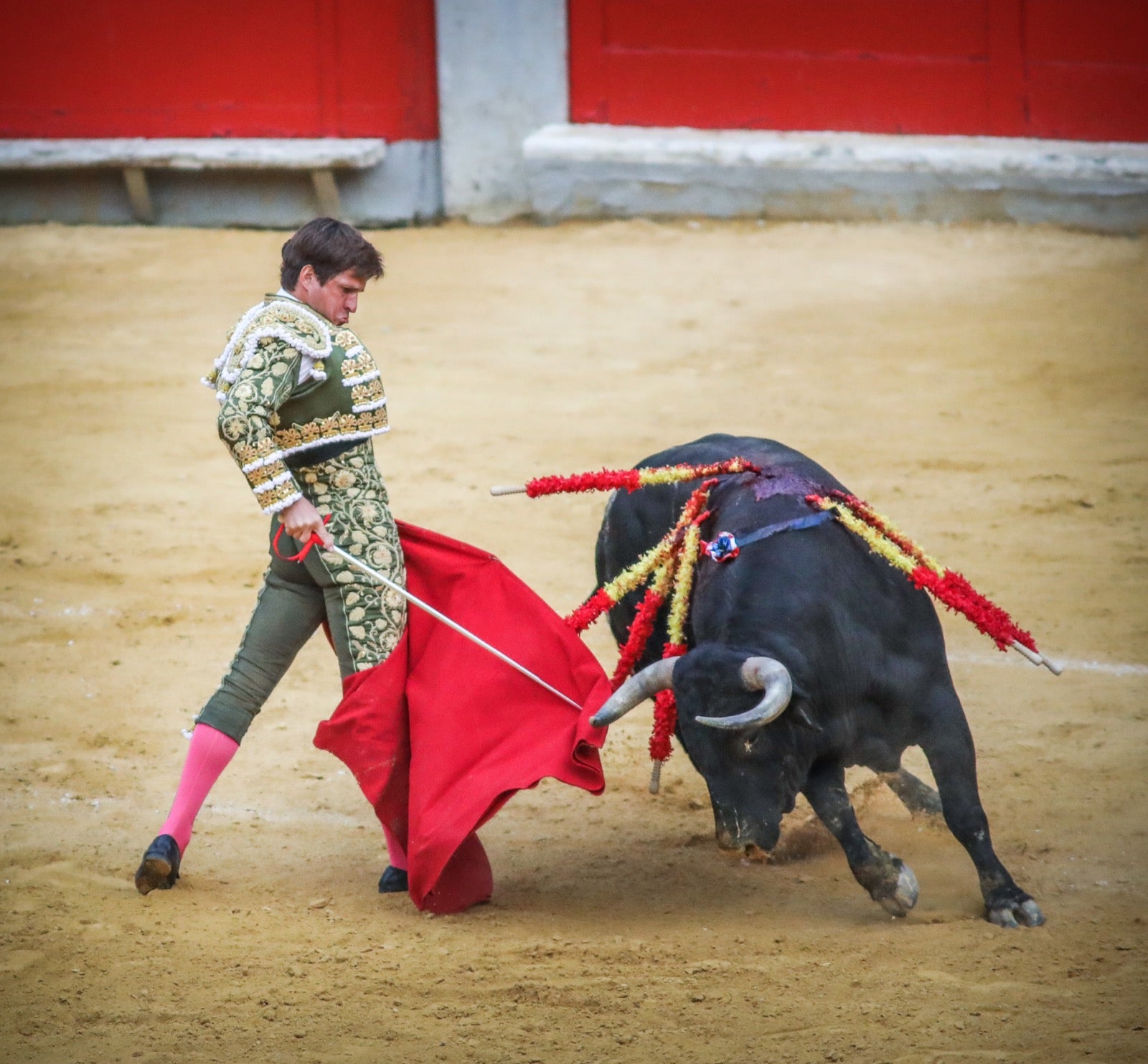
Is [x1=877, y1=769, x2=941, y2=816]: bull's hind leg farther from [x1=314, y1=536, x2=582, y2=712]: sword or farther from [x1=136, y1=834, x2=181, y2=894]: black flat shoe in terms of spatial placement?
[x1=136, y1=834, x2=181, y2=894]: black flat shoe

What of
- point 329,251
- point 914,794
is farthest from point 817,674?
point 329,251

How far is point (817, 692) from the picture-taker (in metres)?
3.06

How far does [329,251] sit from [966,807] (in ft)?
5.42

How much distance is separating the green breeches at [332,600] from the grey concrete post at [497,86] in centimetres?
652

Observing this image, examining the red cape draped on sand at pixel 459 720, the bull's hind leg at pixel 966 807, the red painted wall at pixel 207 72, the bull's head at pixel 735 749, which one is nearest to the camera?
the bull's head at pixel 735 749

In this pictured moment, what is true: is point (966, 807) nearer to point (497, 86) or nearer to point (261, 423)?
point (261, 423)

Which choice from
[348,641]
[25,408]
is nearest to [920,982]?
[348,641]

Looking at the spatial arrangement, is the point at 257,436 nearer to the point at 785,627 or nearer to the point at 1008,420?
the point at 785,627

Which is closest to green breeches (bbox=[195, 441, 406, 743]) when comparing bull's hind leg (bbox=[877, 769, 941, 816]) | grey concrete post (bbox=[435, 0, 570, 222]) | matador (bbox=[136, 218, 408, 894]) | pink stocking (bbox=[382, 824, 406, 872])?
matador (bbox=[136, 218, 408, 894])

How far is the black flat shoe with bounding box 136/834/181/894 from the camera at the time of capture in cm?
319

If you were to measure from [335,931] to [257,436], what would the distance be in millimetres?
980

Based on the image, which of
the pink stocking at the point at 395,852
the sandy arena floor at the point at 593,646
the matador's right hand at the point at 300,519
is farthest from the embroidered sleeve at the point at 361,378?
the sandy arena floor at the point at 593,646

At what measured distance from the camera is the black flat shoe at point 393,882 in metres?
3.36

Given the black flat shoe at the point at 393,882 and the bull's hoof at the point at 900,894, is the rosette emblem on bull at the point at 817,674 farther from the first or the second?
the black flat shoe at the point at 393,882
